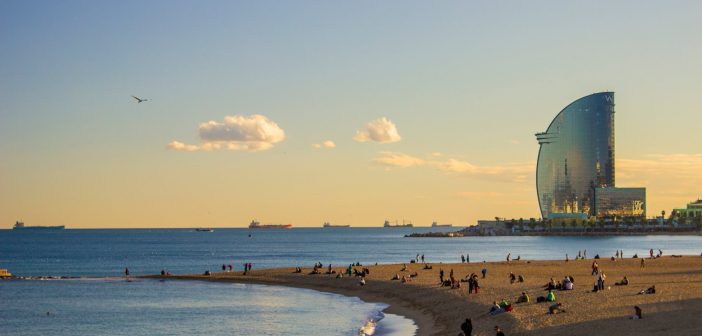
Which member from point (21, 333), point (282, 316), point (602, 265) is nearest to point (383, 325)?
point (282, 316)

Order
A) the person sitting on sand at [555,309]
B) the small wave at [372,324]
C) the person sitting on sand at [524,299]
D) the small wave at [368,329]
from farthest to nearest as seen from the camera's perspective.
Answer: the person sitting on sand at [524,299] → the small wave at [372,324] → the small wave at [368,329] → the person sitting on sand at [555,309]


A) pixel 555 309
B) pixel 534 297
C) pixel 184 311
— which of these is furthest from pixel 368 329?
pixel 184 311

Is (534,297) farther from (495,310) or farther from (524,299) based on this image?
(495,310)

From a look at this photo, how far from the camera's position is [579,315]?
41.2 meters

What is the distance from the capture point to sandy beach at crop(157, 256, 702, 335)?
3806 cm

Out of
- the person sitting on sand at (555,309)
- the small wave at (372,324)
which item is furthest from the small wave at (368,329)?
the person sitting on sand at (555,309)

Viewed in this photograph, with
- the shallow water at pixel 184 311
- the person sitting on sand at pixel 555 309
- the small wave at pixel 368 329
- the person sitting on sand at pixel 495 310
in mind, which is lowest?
the shallow water at pixel 184 311

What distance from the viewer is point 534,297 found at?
49.5m

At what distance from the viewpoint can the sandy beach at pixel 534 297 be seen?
38.1 meters

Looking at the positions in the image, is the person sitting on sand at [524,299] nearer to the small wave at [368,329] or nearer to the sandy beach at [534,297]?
the sandy beach at [534,297]

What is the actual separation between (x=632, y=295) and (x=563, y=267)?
124 feet

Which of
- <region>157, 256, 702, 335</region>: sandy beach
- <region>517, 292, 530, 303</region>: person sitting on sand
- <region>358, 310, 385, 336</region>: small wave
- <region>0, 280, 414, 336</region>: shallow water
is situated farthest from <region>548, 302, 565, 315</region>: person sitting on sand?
<region>358, 310, 385, 336</region>: small wave

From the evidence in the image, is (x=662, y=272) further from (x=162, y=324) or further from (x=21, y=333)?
(x=21, y=333)

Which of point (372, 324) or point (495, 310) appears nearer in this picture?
point (495, 310)
